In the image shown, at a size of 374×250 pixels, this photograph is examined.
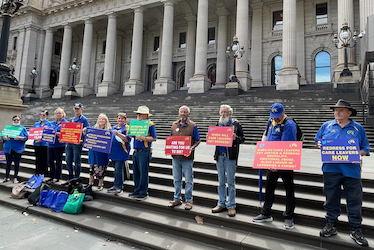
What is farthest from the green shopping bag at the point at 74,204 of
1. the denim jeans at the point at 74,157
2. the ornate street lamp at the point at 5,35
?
the ornate street lamp at the point at 5,35

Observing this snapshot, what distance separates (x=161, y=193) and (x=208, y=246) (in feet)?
6.01

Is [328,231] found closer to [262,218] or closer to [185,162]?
[262,218]

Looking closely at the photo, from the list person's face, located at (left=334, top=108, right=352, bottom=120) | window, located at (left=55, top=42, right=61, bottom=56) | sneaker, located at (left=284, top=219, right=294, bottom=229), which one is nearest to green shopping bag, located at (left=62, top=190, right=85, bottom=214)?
sneaker, located at (left=284, top=219, right=294, bottom=229)

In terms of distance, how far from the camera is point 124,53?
35.1 m

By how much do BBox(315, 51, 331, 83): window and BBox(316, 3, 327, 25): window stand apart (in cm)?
298

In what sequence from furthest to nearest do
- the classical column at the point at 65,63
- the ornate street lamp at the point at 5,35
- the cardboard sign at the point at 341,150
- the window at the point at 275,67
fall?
1. the classical column at the point at 65,63
2. the window at the point at 275,67
3. the ornate street lamp at the point at 5,35
4. the cardboard sign at the point at 341,150

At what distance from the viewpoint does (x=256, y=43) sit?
25.7m

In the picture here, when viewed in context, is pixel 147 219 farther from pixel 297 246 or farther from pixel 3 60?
pixel 3 60

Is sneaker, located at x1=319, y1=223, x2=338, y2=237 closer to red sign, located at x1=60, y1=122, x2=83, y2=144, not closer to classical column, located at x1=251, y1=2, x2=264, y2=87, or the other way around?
red sign, located at x1=60, y1=122, x2=83, y2=144

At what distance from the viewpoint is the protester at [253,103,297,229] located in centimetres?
391

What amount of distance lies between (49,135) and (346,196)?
6.40 metres

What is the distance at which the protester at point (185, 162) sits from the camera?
4785 mm

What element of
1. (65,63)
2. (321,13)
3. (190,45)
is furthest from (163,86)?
(321,13)

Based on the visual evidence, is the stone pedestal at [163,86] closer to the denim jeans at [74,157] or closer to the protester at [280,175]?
the denim jeans at [74,157]
